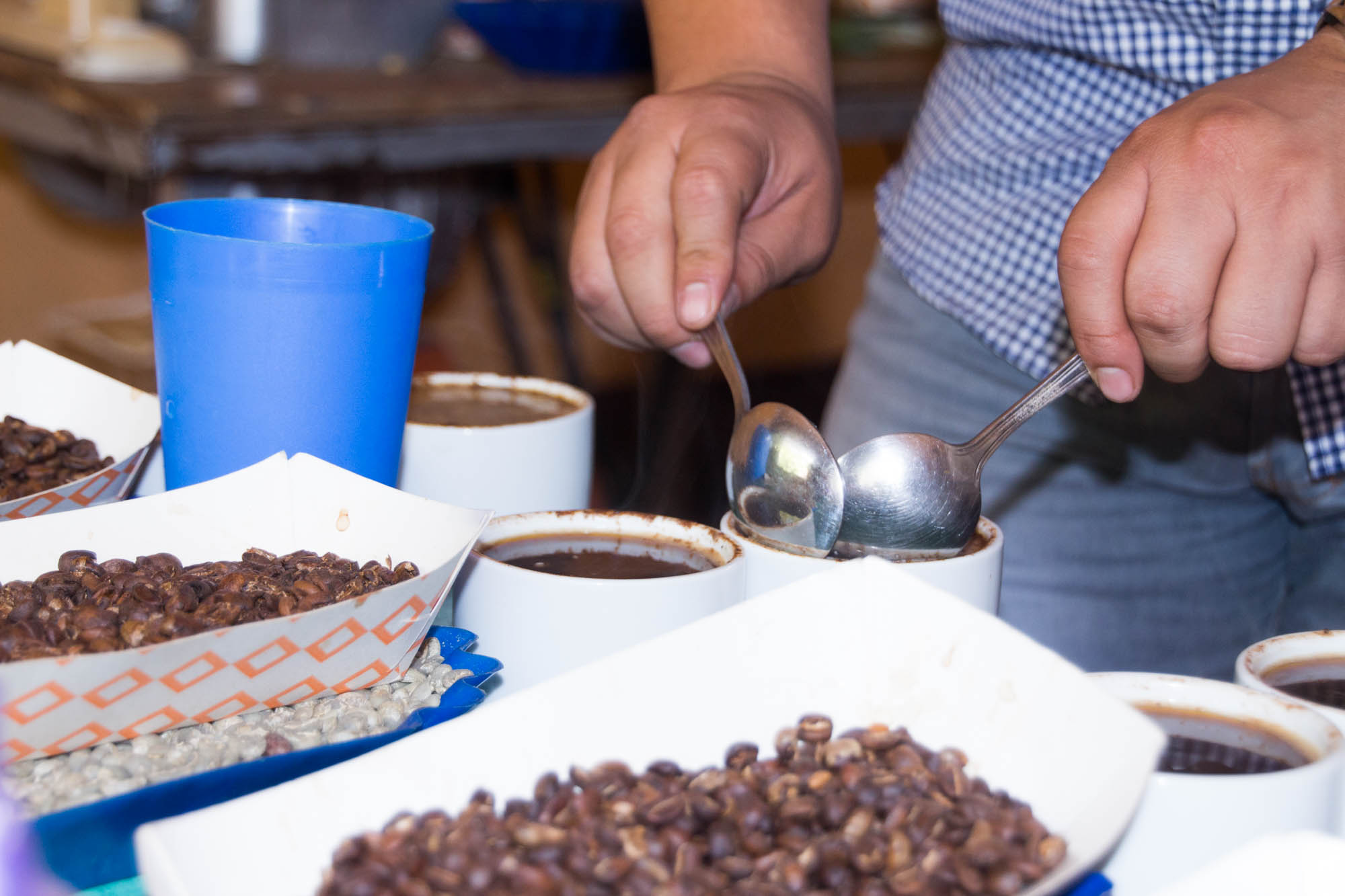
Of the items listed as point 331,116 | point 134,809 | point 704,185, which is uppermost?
point 704,185

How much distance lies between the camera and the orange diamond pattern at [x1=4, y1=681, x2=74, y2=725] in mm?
572

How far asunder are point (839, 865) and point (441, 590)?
0.27 m

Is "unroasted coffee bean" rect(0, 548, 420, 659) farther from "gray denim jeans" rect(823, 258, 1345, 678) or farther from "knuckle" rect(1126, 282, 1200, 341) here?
"gray denim jeans" rect(823, 258, 1345, 678)

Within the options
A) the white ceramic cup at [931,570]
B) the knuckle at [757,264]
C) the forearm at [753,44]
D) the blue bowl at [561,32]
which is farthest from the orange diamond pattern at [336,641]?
the blue bowl at [561,32]

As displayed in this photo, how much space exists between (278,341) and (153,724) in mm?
247

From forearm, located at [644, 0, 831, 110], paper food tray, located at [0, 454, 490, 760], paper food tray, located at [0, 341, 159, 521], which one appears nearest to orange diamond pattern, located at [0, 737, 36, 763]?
paper food tray, located at [0, 454, 490, 760]

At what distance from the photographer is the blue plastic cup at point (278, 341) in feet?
2.50

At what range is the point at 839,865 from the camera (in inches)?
21.0

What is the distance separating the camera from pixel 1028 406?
854 millimetres

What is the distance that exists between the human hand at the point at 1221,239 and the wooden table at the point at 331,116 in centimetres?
170

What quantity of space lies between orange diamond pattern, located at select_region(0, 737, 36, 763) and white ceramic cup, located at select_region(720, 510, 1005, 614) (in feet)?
1.27

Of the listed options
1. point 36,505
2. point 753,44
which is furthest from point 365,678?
point 753,44

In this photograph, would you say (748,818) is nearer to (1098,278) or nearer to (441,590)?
(441,590)

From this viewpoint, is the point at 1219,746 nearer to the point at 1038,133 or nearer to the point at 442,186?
the point at 1038,133
